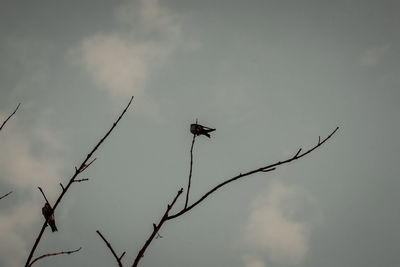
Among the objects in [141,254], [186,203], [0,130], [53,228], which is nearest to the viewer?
[141,254]

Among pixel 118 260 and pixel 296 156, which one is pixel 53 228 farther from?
pixel 296 156

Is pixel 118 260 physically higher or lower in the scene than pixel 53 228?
lower

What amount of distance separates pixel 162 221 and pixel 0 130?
1.65 m

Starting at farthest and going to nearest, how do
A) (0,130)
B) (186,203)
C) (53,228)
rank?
(53,228)
(0,130)
(186,203)

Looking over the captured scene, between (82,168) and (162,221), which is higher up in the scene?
(82,168)

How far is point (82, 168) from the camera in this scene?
7.05ft

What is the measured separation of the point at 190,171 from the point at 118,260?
29.4 inches

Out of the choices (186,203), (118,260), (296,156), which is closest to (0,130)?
(118,260)

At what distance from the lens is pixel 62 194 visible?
2.06 metres

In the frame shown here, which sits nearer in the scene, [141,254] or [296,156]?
[141,254]

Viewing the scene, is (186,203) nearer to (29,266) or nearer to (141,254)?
(141,254)

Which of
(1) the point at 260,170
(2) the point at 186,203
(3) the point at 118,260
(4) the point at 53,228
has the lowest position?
(3) the point at 118,260

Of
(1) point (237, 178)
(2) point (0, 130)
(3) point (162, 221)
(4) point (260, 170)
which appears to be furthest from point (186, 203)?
(2) point (0, 130)

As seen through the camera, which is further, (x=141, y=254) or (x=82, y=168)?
(x=82, y=168)
